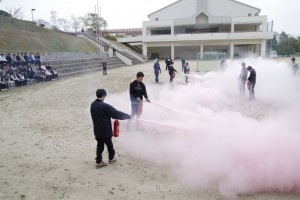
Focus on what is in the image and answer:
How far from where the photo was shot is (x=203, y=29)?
59.7 meters

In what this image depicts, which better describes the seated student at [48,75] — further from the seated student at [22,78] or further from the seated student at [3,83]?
the seated student at [3,83]

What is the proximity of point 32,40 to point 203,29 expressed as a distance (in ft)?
119

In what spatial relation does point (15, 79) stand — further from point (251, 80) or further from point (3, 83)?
point (251, 80)

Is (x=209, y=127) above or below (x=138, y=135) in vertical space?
above

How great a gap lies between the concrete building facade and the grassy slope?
15182 millimetres

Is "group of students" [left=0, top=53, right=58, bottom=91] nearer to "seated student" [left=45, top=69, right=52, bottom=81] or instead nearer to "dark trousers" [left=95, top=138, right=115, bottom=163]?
"seated student" [left=45, top=69, right=52, bottom=81]

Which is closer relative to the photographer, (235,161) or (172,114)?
(235,161)

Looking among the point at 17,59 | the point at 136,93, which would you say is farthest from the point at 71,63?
the point at 136,93

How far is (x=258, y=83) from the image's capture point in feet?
50.2

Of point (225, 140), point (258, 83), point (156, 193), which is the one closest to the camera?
point (156, 193)

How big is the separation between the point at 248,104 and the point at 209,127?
20.4ft

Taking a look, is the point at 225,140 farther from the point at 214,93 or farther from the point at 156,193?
the point at 214,93

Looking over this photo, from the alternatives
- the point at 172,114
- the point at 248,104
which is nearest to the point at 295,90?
the point at 248,104

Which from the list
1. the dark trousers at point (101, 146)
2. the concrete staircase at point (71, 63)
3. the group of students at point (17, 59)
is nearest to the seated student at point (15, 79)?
the group of students at point (17, 59)
